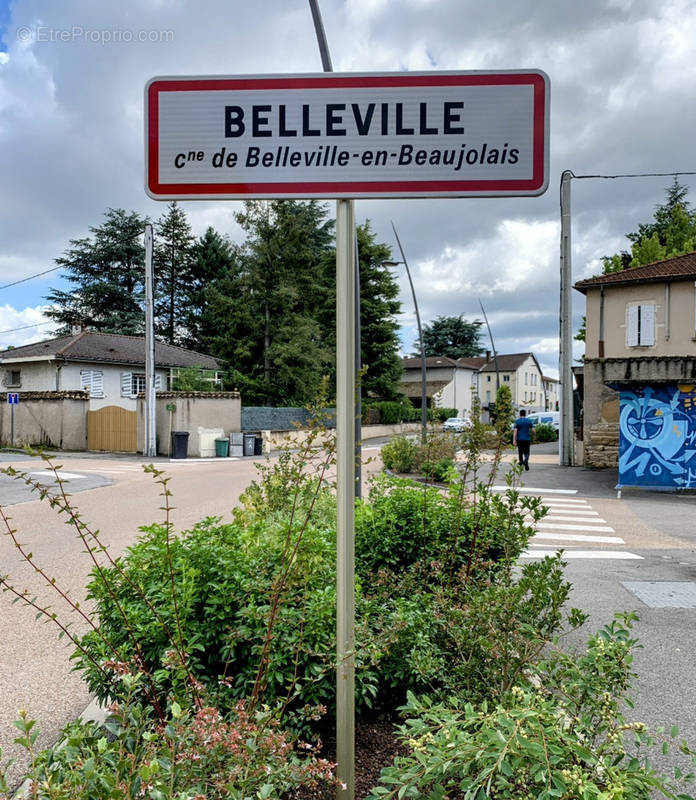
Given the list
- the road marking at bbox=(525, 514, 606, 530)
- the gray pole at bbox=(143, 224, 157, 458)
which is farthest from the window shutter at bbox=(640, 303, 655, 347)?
the gray pole at bbox=(143, 224, 157, 458)

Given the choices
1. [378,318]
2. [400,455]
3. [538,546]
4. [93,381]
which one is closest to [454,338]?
[378,318]

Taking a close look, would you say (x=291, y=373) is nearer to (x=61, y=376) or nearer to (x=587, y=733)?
(x=61, y=376)

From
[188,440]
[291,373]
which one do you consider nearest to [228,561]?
[188,440]

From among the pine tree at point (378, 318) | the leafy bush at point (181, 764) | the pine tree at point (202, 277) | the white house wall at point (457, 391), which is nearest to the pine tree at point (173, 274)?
the pine tree at point (202, 277)

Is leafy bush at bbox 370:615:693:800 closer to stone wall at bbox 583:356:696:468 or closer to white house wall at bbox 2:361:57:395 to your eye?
stone wall at bbox 583:356:696:468

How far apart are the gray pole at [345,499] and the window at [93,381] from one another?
33.9 m

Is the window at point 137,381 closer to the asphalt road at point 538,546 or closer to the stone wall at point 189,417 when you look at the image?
the stone wall at point 189,417

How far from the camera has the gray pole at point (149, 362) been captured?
84.9 ft

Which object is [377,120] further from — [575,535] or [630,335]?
[630,335]

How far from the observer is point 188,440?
2741 centimetres

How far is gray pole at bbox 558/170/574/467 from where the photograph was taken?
21906 millimetres

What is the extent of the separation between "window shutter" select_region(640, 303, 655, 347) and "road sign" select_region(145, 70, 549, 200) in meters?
23.1

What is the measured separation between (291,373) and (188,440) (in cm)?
1193

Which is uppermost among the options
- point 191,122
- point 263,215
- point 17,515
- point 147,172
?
point 263,215
